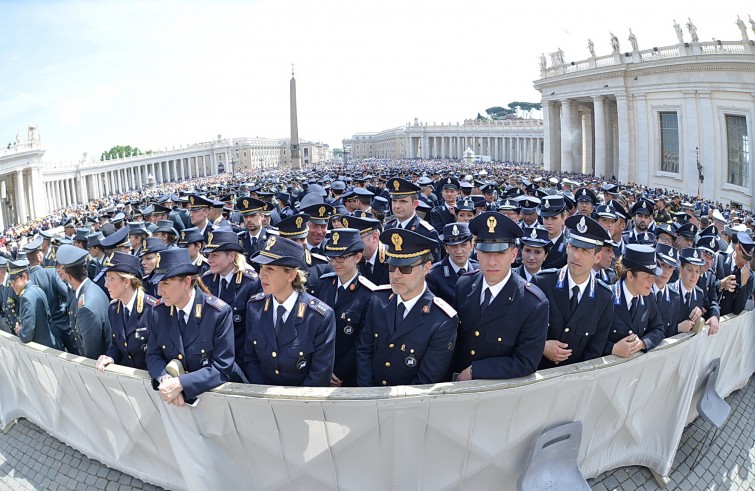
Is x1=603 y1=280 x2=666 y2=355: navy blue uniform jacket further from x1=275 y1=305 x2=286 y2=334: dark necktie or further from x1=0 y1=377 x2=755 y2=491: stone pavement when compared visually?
x1=275 y1=305 x2=286 y2=334: dark necktie

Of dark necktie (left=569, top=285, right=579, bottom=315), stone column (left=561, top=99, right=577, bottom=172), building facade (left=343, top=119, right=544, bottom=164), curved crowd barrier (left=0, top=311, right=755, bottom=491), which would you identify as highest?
building facade (left=343, top=119, right=544, bottom=164)

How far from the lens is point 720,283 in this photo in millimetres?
6887

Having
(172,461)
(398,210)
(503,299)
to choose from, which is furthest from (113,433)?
(398,210)

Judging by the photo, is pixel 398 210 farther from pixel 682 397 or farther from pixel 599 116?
pixel 599 116

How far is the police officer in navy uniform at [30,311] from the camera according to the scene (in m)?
5.60

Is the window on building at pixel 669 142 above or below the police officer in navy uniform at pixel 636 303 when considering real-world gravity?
above

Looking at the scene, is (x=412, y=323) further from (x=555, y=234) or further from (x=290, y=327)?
(x=555, y=234)

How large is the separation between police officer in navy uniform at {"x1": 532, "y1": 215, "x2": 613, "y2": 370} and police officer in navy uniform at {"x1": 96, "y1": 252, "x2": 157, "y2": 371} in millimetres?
3576

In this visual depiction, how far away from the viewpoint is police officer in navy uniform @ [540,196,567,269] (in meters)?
7.26

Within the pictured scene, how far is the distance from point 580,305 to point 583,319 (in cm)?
12

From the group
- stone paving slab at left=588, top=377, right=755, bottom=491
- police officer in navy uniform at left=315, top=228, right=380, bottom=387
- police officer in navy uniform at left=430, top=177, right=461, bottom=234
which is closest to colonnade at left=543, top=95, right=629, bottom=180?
police officer in navy uniform at left=430, top=177, right=461, bottom=234

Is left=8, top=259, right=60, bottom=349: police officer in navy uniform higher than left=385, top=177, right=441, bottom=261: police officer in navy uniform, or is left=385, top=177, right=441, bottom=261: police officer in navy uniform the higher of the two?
left=385, top=177, right=441, bottom=261: police officer in navy uniform

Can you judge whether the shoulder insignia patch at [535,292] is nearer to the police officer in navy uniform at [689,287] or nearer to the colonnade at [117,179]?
the police officer in navy uniform at [689,287]

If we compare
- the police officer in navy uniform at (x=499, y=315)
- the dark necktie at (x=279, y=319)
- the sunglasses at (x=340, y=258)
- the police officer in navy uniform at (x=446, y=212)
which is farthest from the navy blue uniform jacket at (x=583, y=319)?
the police officer in navy uniform at (x=446, y=212)
